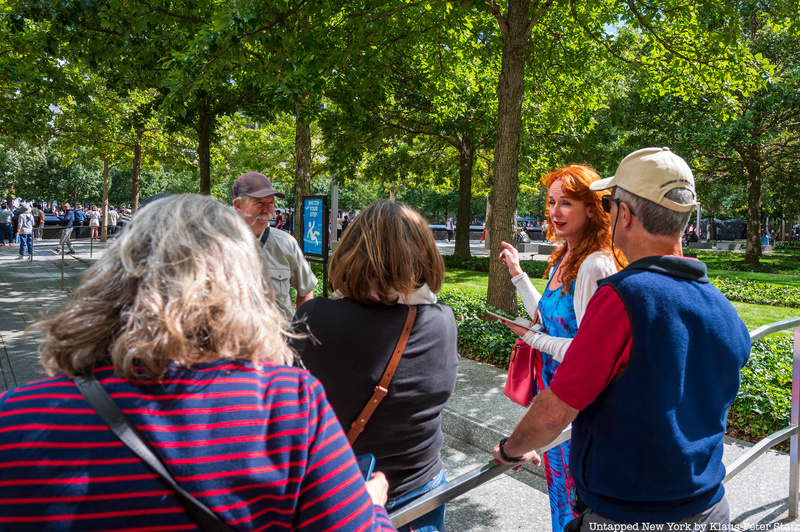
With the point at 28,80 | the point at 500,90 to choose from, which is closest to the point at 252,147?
the point at 28,80

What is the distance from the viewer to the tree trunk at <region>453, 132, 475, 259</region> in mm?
18531

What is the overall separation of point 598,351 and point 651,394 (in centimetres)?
18

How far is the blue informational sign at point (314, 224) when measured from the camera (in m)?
7.26

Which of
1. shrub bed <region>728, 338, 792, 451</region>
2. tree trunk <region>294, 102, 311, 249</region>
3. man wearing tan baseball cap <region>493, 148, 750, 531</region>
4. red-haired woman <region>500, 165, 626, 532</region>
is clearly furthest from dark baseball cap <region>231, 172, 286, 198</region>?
tree trunk <region>294, 102, 311, 249</region>

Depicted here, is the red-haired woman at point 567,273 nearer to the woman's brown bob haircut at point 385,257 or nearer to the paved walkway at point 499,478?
the woman's brown bob haircut at point 385,257

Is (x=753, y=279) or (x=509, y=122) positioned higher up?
(x=509, y=122)

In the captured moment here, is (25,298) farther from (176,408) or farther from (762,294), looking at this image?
(762,294)

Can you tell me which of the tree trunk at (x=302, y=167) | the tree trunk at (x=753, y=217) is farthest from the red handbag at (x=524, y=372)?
the tree trunk at (x=753, y=217)

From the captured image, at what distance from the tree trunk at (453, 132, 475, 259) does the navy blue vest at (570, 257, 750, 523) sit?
55.0ft

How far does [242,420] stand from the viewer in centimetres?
93

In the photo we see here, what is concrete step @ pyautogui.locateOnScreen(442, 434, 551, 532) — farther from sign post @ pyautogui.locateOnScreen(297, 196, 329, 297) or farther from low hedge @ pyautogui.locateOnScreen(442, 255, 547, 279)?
low hedge @ pyautogui.locateOnScreen(442, 255, 547, 279)

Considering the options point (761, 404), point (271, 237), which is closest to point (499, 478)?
point (761, 404)

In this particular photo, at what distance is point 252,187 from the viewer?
4.23 m

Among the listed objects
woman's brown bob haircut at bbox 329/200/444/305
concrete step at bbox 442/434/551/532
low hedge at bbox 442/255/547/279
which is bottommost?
concrete step at bbox 442/434/551/532
